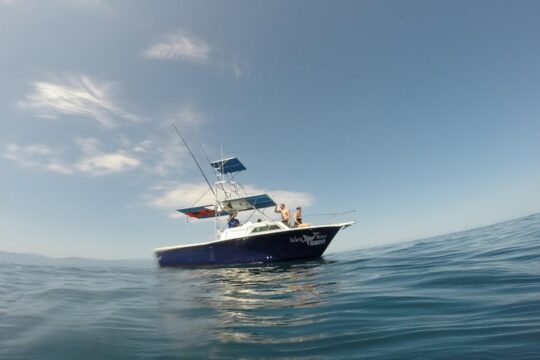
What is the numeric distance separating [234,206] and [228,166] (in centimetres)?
295

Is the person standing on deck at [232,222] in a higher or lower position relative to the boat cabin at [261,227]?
higher

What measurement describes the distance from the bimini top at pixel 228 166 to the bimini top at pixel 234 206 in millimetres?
2588

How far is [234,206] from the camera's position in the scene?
62.4 ft

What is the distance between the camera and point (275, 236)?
15008mm

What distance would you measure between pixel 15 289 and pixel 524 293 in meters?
12.9

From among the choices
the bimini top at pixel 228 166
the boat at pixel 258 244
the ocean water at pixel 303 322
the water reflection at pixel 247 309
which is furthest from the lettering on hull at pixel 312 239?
the bimini top at pixel 228 166

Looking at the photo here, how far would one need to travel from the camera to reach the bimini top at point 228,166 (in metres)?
19.8

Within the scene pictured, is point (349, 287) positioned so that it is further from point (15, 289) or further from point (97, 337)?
point (15, 289)

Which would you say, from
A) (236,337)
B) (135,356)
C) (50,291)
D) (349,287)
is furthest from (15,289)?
(349,287)

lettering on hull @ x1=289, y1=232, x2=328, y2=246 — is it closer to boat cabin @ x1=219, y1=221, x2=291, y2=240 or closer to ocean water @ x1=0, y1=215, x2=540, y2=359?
boat cabin @ x1=219, y1=221, x2=291, y2=240

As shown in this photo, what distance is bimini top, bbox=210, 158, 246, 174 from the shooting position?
781 inches

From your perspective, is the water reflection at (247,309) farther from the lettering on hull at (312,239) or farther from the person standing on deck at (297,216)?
the person standing on deck at (297,216)

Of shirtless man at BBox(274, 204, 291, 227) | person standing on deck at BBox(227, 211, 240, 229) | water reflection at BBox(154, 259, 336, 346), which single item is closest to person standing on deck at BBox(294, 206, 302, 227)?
shirtless man at BBox(274, 204, 291, 227)

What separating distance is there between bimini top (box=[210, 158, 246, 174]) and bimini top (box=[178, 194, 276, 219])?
2.59 metres
